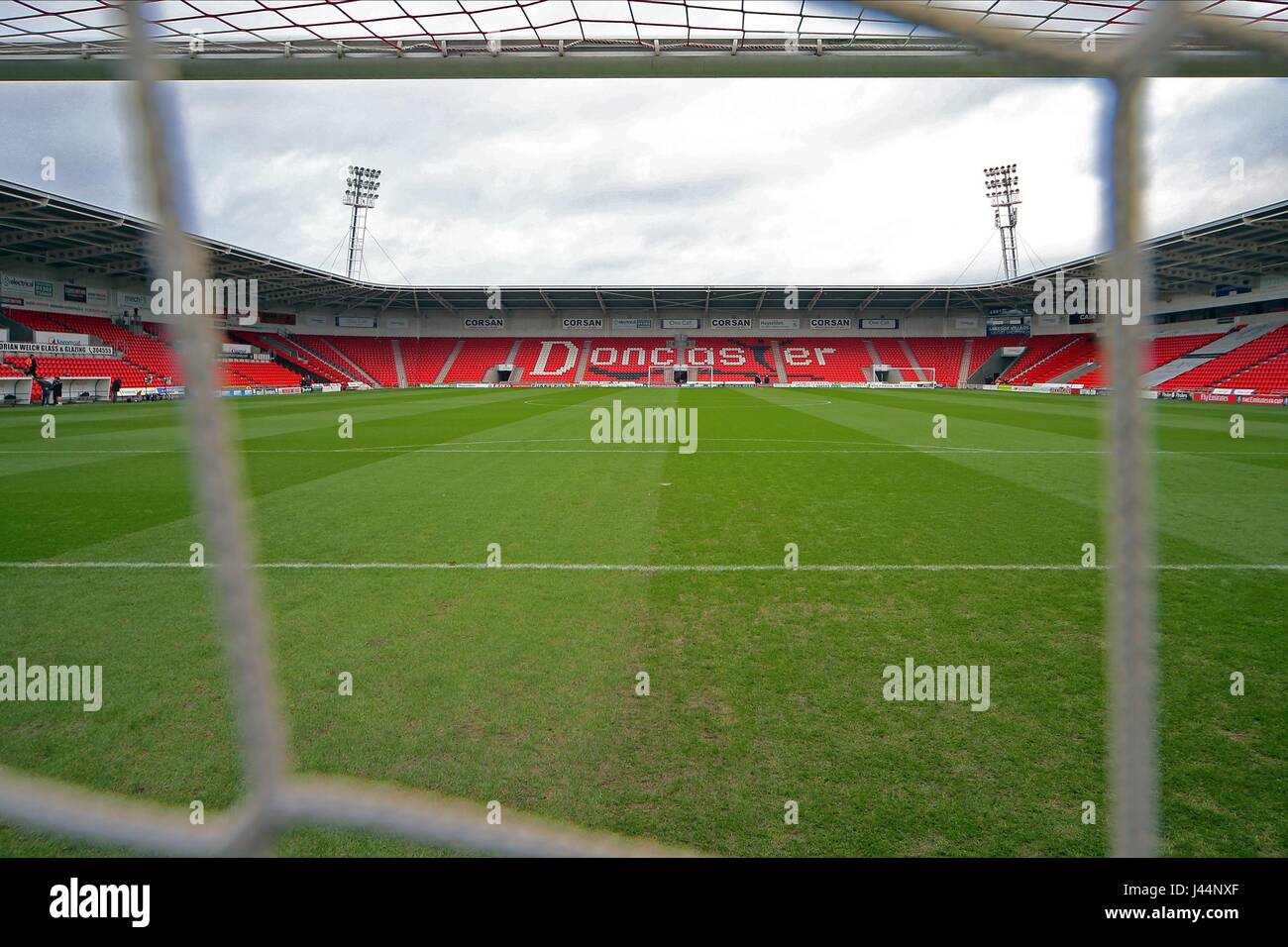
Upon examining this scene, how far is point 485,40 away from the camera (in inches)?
164

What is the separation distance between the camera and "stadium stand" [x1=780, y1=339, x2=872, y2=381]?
5606 cm

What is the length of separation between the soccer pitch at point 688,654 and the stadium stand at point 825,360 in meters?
48.1

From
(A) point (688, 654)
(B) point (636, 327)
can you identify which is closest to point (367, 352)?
(B) point (636, 327)

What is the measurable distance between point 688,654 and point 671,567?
1.74m

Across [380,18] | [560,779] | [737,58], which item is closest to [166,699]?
[560,779]

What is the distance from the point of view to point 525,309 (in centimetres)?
6078

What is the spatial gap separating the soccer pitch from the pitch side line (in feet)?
0.14

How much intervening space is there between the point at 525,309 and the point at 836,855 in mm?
61940

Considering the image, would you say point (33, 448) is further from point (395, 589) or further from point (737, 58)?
point (737, 58)

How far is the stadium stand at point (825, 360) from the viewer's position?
56.1 meters

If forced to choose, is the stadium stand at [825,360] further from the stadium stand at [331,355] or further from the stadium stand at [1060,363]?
the stadium stand at [331,355]

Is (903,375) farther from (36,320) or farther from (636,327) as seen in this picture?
(36,320)
